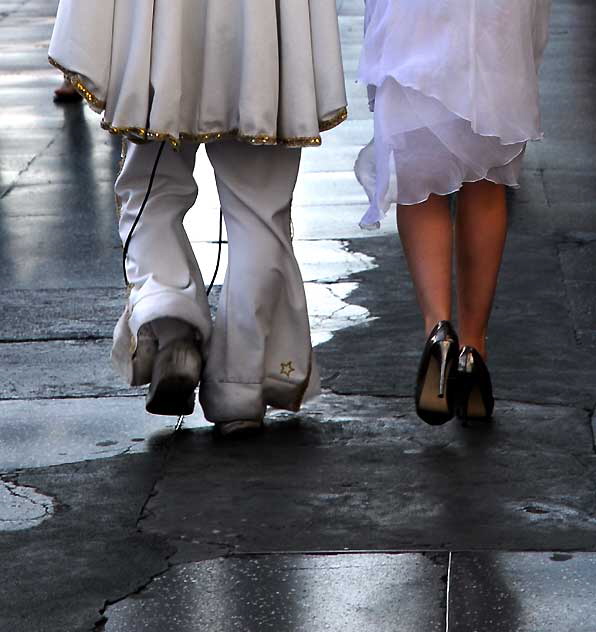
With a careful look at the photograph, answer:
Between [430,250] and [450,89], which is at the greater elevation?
[450,89]

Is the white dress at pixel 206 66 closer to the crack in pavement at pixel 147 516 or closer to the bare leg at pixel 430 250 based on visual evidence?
the bare leg at pixel 430 250

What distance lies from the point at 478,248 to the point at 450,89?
0.47 meters

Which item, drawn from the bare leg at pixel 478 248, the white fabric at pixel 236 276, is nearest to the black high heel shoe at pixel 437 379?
the bare leg at pixel 478 248

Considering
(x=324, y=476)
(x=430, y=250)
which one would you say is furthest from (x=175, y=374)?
(x=430, y=250)

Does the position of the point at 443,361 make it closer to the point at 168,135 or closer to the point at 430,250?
the point at 430,250

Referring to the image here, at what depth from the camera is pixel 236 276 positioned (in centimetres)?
440

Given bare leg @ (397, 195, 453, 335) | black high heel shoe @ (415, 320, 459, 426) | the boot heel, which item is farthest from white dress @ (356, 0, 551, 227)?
the boot heel

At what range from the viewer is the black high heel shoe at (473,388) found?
4305mm

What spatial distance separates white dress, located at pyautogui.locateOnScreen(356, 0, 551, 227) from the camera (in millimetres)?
4250

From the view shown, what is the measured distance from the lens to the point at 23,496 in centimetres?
399

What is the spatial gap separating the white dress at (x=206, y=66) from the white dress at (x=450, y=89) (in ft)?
0.51

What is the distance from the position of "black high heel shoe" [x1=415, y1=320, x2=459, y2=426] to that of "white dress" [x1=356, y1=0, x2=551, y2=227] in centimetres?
42

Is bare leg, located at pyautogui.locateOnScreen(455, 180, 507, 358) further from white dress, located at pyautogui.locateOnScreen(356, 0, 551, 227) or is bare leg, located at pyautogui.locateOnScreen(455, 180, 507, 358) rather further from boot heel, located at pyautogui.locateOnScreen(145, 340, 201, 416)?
boot heel, located at pyautogui.locateOnScreen(145, 340, 201, 416)

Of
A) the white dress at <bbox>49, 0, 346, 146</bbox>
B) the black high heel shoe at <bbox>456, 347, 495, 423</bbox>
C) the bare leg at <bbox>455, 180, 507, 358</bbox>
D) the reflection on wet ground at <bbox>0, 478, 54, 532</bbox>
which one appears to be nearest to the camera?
the reflection on wet ground at <bbox>0, 478, 54, 532</bbox>
